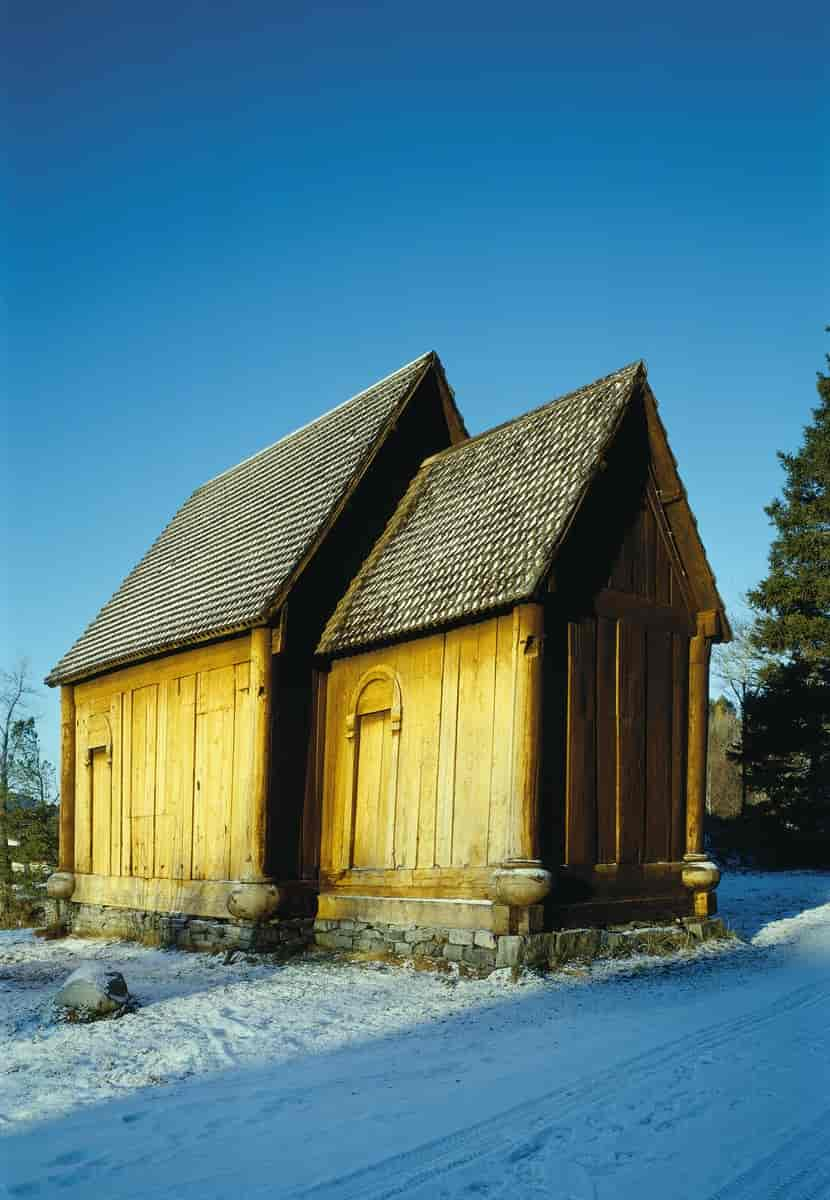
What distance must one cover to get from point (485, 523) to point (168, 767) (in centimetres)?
642

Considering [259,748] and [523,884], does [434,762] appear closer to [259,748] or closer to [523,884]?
[523,884]

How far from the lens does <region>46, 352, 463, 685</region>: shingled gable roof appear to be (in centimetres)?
1516

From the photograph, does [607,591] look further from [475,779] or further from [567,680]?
[475,779]

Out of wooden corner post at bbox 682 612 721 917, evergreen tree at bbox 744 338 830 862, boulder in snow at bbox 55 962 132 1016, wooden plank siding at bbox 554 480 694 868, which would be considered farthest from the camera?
evergreen tree at bbox 744 338 830 862

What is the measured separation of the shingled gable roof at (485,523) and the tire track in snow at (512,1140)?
5432mm

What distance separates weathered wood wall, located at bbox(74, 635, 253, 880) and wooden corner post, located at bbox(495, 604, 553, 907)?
405cm

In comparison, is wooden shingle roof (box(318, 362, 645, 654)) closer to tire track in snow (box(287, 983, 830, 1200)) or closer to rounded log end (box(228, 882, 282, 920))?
rounded log end (box(228, 882, 282, 920))

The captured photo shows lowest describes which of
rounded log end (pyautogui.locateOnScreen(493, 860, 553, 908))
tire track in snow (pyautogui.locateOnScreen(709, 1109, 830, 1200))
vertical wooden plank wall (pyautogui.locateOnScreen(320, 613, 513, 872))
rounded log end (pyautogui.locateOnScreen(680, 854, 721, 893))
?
rounded log end (pyautogui.locateOnScreen(680, 854, 721, 893))

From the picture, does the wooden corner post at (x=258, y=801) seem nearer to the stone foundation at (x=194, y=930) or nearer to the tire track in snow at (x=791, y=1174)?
the stone foundation at (x=194, y=930)

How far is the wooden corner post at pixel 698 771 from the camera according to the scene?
543 inches

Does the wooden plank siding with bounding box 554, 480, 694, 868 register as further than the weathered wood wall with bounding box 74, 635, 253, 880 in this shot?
No

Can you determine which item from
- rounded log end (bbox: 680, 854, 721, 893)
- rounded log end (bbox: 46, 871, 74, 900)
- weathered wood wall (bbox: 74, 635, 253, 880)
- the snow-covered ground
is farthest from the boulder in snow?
rounded log end (bbox: 46, 871, 74, 900)

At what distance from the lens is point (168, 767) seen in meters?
16.4

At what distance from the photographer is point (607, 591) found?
524 inches
